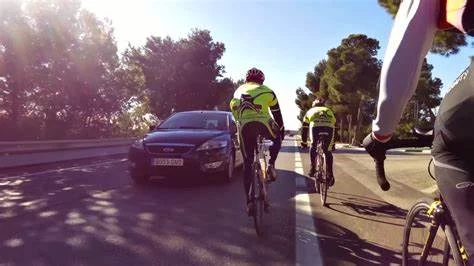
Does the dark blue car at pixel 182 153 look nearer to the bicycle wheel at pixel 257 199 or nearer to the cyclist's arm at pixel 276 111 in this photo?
→ the cyclist's arm at pixel 276 111

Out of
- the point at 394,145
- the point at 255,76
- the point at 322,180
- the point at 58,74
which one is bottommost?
the point at 322,180

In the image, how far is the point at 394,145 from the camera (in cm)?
199

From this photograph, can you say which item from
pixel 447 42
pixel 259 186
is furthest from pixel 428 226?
pixel 447 42

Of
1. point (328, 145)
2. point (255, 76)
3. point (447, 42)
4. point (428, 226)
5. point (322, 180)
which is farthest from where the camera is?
point (447, 42)

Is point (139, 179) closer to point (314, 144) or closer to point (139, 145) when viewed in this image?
point (139, 145)

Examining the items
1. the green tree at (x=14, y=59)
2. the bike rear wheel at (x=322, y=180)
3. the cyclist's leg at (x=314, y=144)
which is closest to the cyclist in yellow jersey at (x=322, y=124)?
the cyclist's leg at (x=314, y=144)

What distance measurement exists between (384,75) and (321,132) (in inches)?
286

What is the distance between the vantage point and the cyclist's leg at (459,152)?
1719mm

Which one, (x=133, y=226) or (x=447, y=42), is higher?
(x=447, y=42)

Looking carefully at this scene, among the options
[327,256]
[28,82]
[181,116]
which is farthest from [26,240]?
[28,82]

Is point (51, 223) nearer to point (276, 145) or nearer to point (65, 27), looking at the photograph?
point (276, 145)

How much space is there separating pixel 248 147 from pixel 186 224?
121 centimetres

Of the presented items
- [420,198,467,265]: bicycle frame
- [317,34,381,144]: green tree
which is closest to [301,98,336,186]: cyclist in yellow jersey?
[420,198,467,265]: bicycle frame

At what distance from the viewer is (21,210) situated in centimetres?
688
